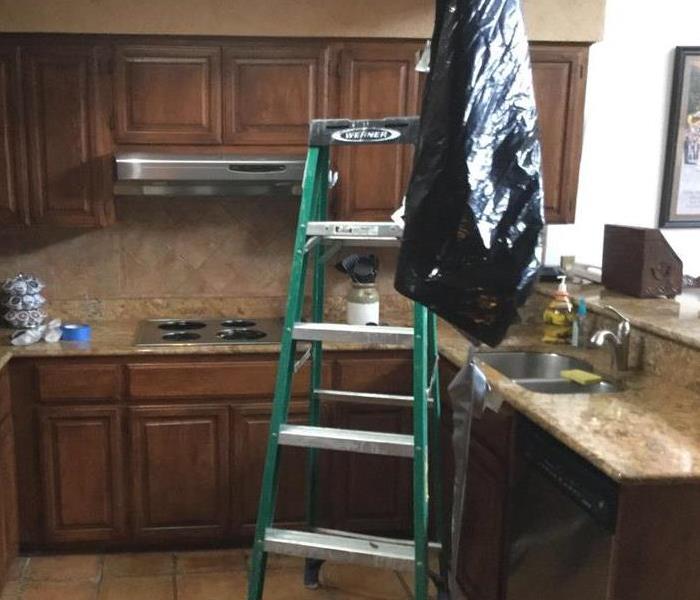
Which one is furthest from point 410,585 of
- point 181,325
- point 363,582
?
point 181,325

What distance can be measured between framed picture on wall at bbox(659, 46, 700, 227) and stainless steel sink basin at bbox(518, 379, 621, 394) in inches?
59.7

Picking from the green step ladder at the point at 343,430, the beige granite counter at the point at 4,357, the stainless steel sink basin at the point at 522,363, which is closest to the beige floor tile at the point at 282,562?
the green step ladder at the point at 343,430

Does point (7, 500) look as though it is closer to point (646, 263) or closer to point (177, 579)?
point (177, 579)

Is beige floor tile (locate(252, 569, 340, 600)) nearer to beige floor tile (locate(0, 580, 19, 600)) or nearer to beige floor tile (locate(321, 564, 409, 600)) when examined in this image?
beige floor tile (locate(321, 564, 409, 600))

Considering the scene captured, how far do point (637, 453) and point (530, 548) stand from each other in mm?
538

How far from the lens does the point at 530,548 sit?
2.14 metres

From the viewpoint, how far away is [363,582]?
2.92 m

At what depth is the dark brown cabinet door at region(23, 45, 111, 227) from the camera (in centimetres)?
300

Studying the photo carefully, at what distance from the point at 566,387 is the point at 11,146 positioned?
226 cm

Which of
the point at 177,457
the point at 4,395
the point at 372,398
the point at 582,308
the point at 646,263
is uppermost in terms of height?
the point at 646,263

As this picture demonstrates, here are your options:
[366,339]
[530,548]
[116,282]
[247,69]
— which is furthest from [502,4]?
[116,282]

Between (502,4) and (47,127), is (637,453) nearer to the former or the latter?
(502,4)

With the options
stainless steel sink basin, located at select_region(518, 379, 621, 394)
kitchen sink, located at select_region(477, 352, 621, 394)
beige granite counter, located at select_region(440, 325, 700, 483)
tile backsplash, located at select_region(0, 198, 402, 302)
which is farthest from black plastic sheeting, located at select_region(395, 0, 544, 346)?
tile backsplash, located at select_region(0, 198, 402, 302)

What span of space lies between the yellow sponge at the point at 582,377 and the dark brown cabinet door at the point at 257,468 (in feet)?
3.43
